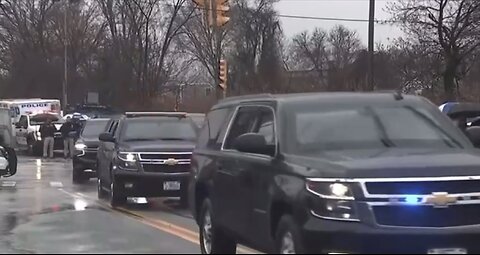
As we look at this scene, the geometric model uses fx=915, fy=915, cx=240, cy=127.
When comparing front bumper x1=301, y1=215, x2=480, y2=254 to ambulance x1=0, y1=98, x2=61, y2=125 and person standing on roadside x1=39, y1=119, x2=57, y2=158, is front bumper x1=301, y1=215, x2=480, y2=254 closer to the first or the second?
person standing on roadside x1=39, y1=119, x2=57, y2=158

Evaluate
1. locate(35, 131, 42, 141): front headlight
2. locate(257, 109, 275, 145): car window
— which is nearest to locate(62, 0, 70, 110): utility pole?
locate(35, 131, 42, 141): front headlight

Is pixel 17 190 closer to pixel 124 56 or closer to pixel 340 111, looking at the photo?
pixel 340 111

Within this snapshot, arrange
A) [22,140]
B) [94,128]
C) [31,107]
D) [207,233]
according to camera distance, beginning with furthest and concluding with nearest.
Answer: [31,107] → [22,140] → [94,128] → [207,233]

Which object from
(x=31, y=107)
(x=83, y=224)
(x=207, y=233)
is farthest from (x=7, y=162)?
(x=31, y=107)

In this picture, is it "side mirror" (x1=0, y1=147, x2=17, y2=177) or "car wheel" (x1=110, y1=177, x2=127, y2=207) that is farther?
"side mirror" (x1=0, y1=147, x2=17, y2=177)

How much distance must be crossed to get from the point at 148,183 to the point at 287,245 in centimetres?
920

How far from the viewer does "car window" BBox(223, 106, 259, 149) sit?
30.3 ft

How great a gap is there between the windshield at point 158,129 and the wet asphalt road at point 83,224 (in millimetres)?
1271

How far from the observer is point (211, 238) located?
9617 mm

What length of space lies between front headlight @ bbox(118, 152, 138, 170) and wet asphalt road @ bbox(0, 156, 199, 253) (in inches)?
28.7

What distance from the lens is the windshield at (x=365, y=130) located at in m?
8.09

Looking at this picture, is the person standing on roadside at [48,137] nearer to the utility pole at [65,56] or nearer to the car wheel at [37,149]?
the car wheel at [37,149]

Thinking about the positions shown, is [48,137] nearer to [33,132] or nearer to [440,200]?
[33,132]

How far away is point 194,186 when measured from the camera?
10.3 metres
